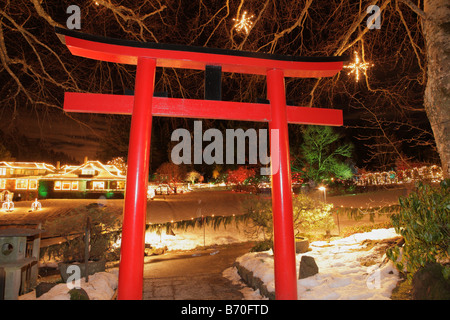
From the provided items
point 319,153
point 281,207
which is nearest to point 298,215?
point 281,207

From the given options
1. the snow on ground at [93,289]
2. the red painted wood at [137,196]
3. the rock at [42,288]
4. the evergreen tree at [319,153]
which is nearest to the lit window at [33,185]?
the snow on ground at [93,289]

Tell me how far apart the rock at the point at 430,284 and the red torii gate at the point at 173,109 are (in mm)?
1597

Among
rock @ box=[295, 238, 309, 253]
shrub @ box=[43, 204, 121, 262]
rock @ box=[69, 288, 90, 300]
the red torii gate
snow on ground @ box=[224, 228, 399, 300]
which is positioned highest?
the red torii gate

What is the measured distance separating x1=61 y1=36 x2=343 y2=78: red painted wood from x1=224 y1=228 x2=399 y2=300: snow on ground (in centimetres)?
376

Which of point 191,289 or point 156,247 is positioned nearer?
point 191,289

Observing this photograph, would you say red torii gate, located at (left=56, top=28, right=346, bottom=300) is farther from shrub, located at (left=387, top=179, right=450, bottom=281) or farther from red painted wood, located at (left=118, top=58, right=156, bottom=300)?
shrub, located at (left=387, top=179, right=450, bottom=281)

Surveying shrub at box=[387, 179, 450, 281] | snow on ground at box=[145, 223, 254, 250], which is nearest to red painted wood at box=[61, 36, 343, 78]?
shrub at box=[387, 179, 450, 281]

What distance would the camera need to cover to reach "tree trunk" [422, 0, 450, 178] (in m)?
3.91

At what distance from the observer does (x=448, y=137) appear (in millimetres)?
3883

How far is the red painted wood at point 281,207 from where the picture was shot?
363 cm
